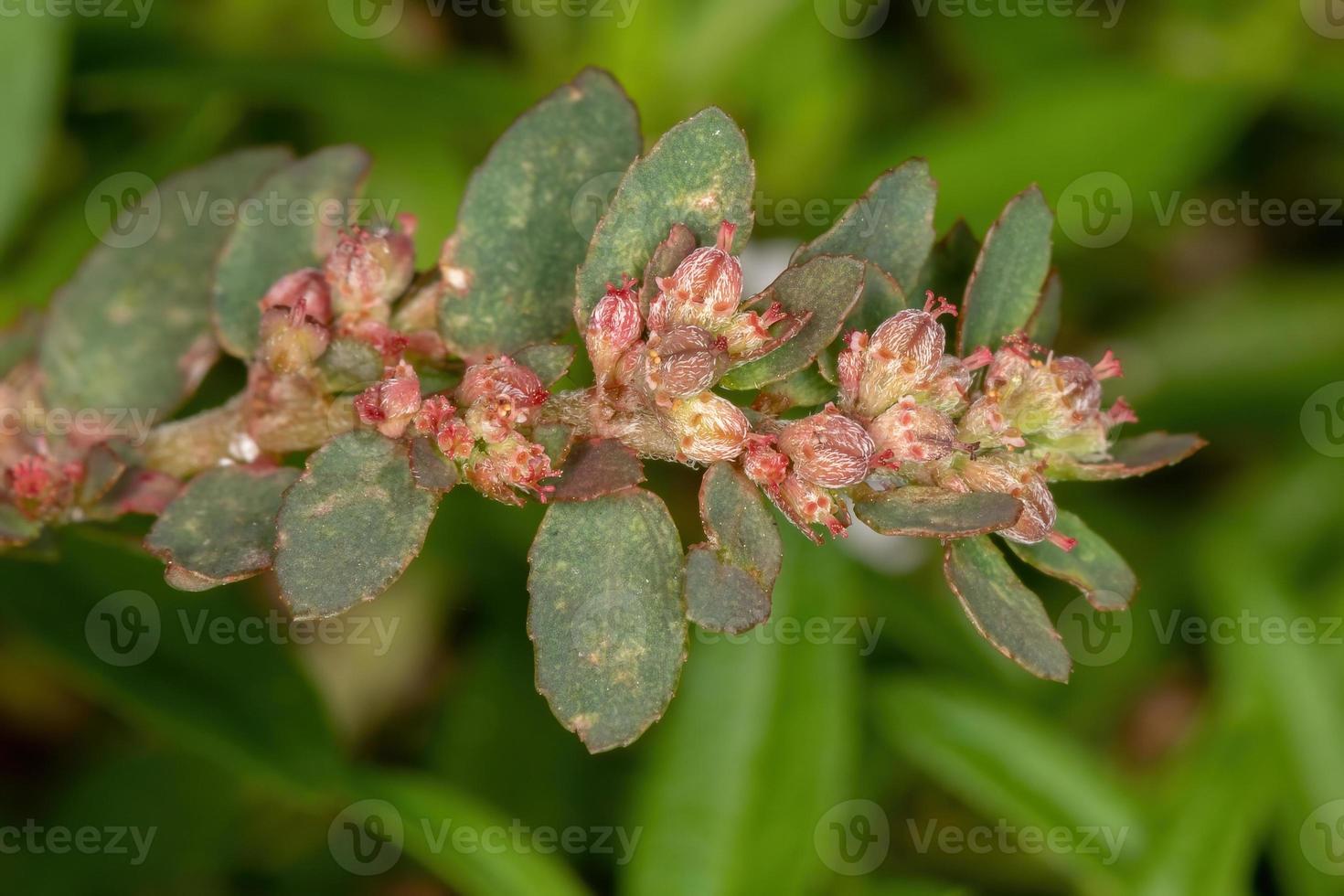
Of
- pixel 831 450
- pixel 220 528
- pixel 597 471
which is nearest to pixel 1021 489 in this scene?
pixel 831 450

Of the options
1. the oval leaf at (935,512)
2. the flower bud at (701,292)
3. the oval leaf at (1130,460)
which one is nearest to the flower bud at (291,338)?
the flower bud at (701,292)

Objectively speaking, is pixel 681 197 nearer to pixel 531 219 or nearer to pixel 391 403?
pixel 531 219

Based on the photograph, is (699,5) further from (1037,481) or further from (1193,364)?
(1037,481)

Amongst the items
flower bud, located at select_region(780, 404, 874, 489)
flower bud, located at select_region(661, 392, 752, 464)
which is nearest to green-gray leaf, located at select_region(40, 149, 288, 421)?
flower bud, located at select_region(661, 392, 752, 464)

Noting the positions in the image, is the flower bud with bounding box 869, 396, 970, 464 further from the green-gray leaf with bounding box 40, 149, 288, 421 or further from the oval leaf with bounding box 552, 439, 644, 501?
the green-gray leaf with bounding box 40, 149, 288, 421

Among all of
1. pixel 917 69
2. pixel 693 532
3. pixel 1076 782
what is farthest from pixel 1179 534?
pixel 917 69

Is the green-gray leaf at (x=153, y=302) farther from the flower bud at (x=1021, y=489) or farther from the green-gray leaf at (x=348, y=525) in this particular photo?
the flower bud at (x=1021, y=489)
